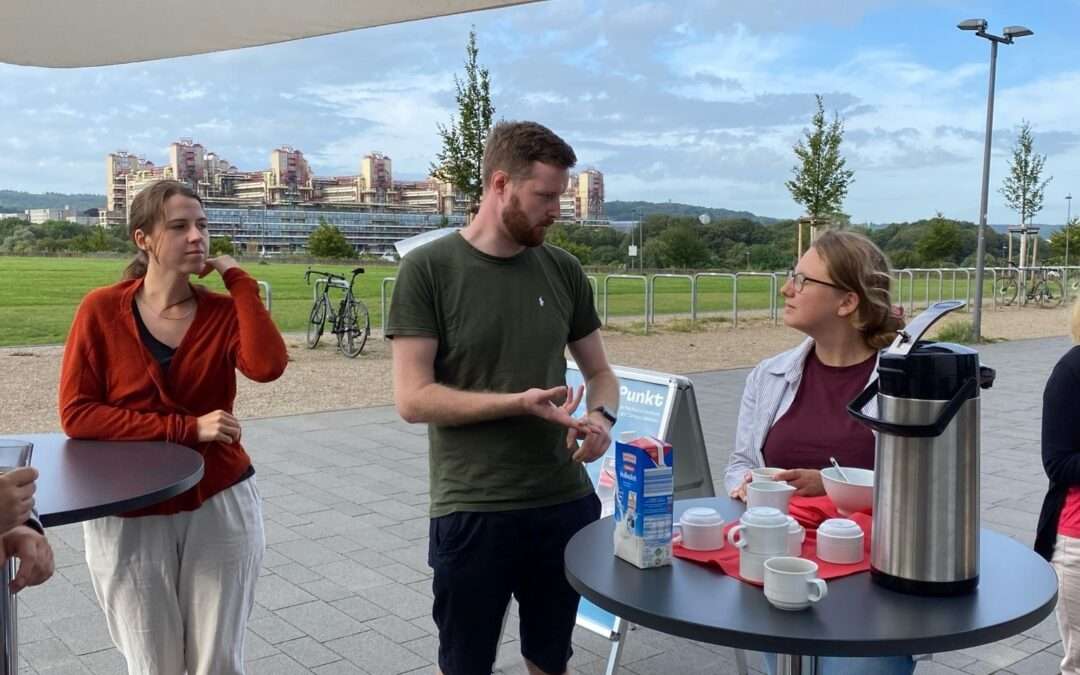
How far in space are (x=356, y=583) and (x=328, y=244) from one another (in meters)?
42.4

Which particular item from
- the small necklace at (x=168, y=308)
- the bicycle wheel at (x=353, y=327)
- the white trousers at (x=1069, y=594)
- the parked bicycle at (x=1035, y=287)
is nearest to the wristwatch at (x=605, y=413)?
the small necklace at (x=168, y=308)

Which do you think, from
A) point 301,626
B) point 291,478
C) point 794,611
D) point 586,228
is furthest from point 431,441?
point 586,228

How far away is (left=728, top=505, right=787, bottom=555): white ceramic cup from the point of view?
63.6 inches

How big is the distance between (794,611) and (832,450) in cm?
87

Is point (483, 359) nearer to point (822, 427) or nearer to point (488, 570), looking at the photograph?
point (488, 570)

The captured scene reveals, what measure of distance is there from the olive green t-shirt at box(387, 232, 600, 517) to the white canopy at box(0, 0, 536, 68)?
1.89 feet

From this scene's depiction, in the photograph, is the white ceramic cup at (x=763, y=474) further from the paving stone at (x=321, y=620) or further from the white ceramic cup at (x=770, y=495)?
the paving stone at (x=321, y=620)

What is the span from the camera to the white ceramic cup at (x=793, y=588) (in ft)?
4.84

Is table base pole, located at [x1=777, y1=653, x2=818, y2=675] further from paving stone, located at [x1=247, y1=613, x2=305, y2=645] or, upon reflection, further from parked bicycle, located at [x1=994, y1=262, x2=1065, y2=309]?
parked bicycle, located at [x1=994, y1=262, x2=1065, y2=309]

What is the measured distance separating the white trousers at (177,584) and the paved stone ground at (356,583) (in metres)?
0.87

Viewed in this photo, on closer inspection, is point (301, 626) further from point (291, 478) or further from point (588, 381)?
point (291, 478)

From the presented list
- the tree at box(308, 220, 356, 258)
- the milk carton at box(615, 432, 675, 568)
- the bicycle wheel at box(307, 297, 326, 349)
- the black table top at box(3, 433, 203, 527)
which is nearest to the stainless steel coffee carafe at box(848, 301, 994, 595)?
the milk carton at box(615, 432, 675, 568)

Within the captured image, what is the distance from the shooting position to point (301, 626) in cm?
361

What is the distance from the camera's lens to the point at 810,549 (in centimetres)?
180
